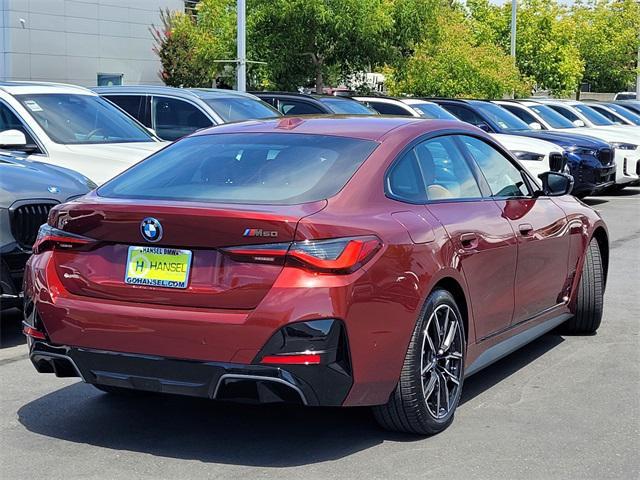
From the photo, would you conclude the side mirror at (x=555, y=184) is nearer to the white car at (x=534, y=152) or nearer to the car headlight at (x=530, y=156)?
the white car at (x=534, y=152)

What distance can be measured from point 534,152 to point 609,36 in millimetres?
39038

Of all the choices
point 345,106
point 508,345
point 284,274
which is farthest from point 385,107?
point 284,274

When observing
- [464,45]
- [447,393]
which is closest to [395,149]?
[447,393]

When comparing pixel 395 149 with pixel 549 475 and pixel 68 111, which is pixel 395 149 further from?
pixel 68 111

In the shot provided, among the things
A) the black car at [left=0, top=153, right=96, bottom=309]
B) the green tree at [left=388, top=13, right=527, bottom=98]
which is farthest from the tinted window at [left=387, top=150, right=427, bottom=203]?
the green tree at [left=388, top=13, right=527, bottom=98]

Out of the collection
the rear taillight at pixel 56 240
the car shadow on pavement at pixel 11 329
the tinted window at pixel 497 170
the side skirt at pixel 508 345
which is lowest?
the car shadow on pavement at pixel 11 329

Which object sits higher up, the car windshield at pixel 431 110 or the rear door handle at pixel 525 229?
the car windshield at pixel 431 110

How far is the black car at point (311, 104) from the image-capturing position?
15461 millimetres

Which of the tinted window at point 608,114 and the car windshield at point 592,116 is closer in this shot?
the car windshield at point 592,116

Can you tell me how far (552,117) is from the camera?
2109 centimetres

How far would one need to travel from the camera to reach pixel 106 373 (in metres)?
4.65

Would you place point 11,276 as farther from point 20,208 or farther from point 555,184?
point 555,184

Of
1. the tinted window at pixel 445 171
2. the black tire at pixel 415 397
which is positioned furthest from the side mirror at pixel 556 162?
the black tire at pixel 415 397

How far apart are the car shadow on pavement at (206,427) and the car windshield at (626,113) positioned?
2241cm
